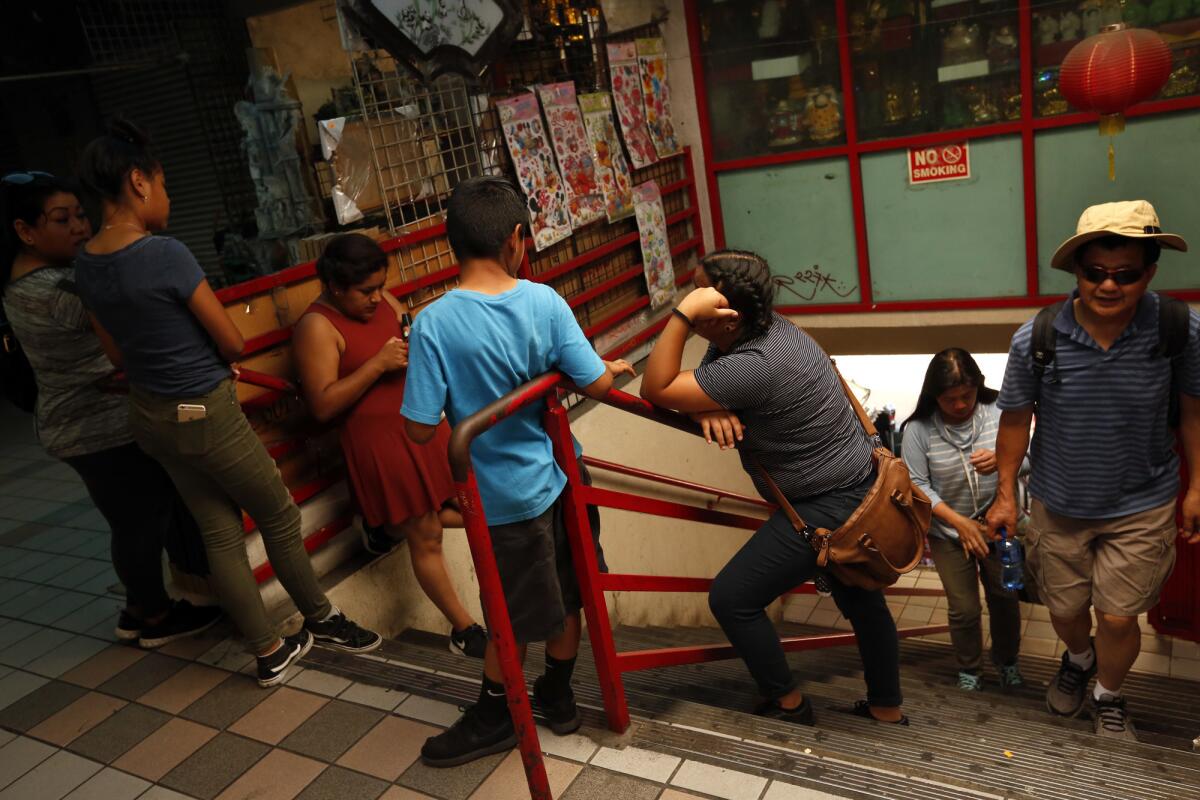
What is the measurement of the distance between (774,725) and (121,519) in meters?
2.55

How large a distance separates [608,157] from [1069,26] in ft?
10.8

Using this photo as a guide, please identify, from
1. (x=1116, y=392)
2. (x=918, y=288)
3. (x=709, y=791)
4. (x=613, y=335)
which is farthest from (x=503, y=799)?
(x=918, y=288)

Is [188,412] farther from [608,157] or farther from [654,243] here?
[654,243]

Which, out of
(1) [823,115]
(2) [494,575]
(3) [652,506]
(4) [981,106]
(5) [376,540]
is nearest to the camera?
(2) [494,575]

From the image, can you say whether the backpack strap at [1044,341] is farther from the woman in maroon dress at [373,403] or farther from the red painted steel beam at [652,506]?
the woman in maroon dress at [373,403]

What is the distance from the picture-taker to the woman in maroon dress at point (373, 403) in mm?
3545

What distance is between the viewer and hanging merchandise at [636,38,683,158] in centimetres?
733

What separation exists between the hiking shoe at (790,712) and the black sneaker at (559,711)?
2.43ft

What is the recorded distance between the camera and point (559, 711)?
2762mm

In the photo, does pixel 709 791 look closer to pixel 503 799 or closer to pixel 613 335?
pixel 503 799

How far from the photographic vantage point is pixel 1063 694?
361 centimetres

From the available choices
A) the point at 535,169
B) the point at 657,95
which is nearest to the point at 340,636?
the point at 535,169

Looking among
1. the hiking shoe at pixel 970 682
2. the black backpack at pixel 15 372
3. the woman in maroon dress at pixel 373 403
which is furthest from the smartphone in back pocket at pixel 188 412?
the hiking shoe at pixel 970 682

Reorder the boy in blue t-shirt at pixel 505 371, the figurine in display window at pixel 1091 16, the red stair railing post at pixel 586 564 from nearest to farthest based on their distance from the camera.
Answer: the boy in blue t-shirt at pixel 505 371 → the red stair railing post at pixel 586 564 → the figurine in display window at pixel 1091 16
